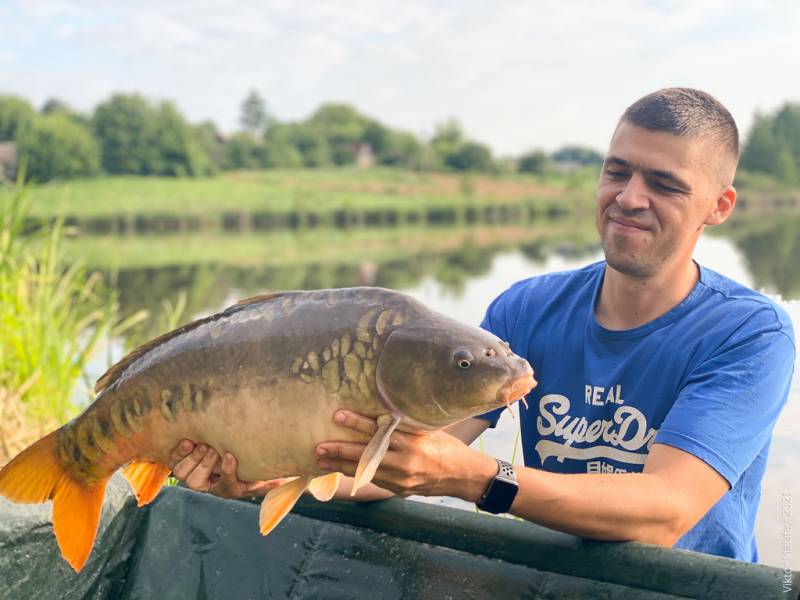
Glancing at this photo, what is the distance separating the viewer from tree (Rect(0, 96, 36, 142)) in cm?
2777

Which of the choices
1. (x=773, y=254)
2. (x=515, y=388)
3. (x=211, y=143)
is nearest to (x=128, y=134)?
(x=211, y=143)

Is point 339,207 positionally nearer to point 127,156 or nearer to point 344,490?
point 127,156

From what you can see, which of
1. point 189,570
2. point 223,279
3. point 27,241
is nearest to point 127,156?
point 223,279

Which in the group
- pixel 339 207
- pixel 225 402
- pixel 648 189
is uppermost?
pixel 648 189

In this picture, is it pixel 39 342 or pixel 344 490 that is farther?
pixel 39 342

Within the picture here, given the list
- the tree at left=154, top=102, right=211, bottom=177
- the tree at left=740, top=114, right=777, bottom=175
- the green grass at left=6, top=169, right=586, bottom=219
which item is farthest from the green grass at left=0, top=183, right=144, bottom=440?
the tree at left=154, top=102, right=211, bottom=177

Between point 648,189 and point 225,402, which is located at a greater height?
point 648,189

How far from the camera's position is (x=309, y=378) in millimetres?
1289

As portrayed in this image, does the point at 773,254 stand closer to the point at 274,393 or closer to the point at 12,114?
the point at 274,393

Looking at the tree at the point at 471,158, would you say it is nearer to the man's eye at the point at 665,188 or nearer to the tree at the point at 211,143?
the tree at the point at 211,143

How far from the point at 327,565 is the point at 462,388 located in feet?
2.11

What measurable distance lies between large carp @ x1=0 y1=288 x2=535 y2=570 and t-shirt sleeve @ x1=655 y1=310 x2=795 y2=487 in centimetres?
41

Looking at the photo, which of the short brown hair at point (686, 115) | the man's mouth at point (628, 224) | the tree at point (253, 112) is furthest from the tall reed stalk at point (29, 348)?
the tree at point (253, 112)

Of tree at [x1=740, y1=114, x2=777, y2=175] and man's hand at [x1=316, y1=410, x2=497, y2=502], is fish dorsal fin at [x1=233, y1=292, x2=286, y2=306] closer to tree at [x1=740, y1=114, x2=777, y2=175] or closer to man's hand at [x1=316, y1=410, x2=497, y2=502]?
man's hand at [x1=316, y1=410, x2=497, y2=502]
